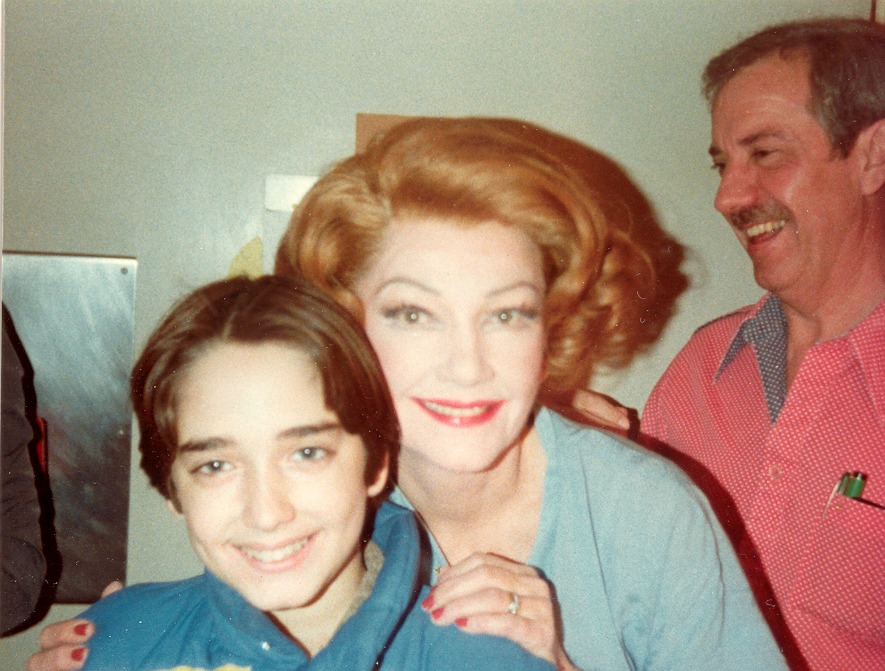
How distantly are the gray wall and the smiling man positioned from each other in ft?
0.61

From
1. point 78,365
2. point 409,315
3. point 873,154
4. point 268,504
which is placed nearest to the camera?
point 268,504

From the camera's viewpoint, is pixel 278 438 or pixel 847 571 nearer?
pixel 278 438

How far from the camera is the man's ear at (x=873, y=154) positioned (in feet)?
3.31

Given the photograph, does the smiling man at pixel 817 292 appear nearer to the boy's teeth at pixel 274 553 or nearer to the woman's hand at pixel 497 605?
the woman's hand at pixel 497 605

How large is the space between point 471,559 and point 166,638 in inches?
13.2

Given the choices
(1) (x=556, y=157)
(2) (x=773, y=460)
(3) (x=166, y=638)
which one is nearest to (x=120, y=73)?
(1) (x=556, y=157)

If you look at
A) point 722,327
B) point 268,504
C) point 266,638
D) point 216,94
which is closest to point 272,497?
point 268,504

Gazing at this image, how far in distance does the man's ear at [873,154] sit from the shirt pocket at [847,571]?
0.44 m

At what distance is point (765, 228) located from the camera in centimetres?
102

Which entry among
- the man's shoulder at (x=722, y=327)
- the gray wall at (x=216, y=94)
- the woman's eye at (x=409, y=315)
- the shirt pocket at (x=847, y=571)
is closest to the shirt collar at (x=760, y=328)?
the man's shoulder at (x=722, y=327)

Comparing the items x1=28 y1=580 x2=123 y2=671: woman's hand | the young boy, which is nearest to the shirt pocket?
the young boy

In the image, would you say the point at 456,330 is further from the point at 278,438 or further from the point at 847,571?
the point at 847,571

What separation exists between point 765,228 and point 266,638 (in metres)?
0.83

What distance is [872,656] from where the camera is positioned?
99 centimetres
